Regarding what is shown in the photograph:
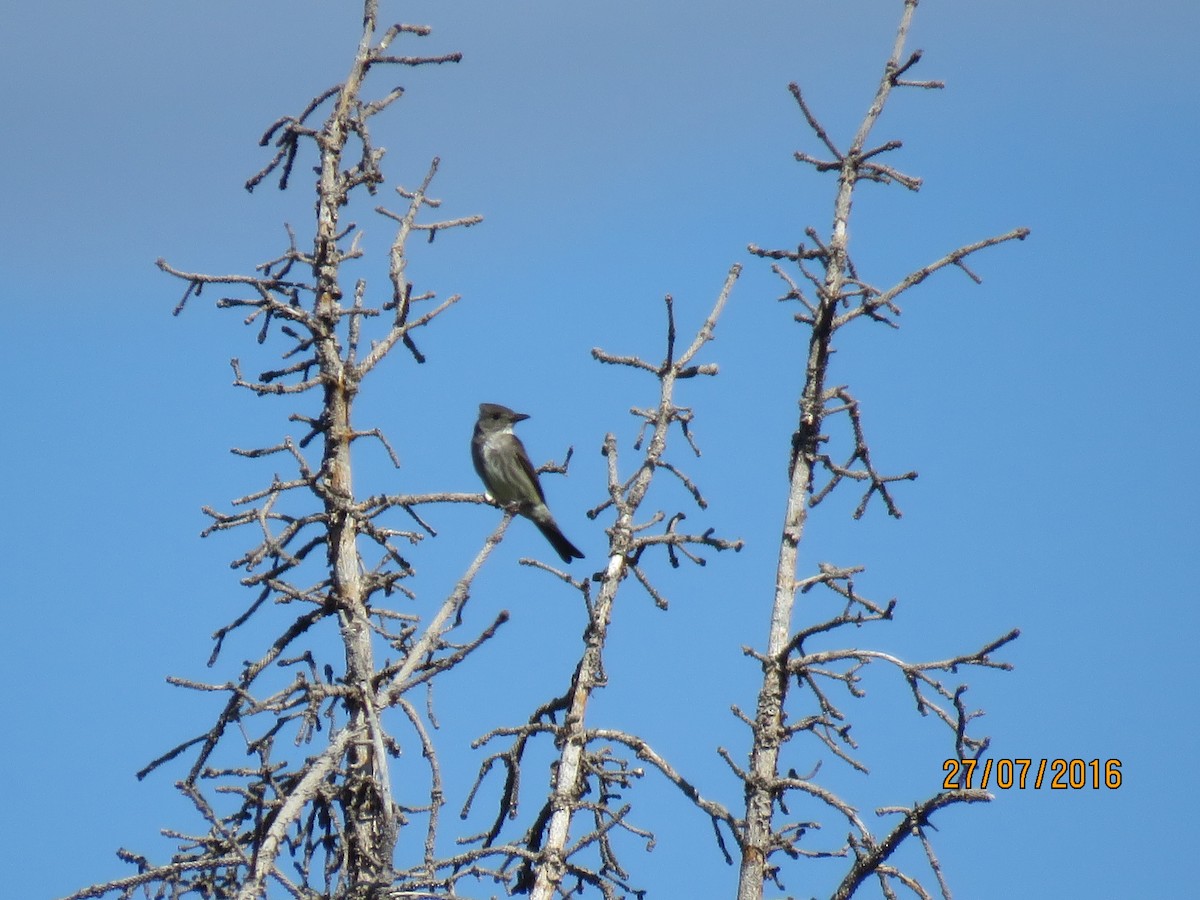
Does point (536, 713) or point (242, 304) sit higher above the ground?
point (242, 304)

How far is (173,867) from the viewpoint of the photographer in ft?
23.1

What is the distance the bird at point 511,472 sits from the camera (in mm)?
14570

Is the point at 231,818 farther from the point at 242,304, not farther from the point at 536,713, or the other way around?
the point at 242,304

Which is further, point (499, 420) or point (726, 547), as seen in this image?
point (499, 420)

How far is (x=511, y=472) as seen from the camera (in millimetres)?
14633

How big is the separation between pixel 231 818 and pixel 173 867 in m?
0.75

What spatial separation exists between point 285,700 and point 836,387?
356 cm

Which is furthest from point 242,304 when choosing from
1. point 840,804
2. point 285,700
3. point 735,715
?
point 840,804

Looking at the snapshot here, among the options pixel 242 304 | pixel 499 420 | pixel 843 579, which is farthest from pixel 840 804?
pixel 499 420

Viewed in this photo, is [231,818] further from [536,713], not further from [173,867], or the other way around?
[536,713]

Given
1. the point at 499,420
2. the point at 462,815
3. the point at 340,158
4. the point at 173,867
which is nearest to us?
the point at 173,867

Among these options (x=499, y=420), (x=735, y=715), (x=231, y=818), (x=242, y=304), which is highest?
(x=499, y=420)

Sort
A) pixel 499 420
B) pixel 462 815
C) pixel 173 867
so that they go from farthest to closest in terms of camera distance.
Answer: pixel 499 420 → pixel 462 815 → pixel 173 867

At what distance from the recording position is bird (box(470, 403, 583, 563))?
574 inches
